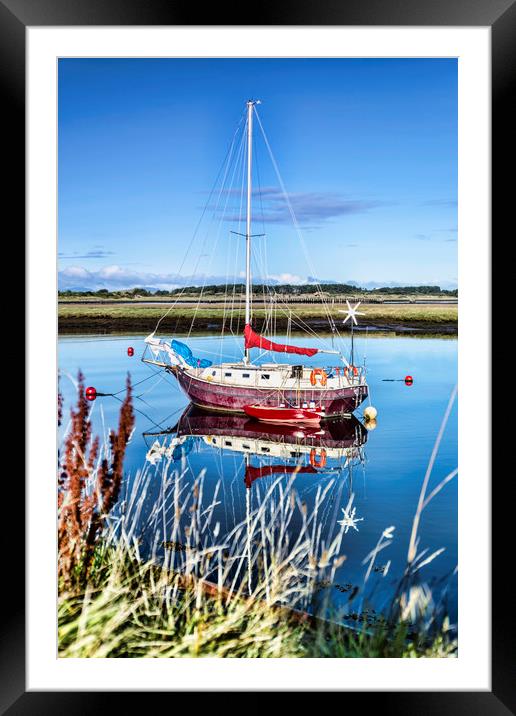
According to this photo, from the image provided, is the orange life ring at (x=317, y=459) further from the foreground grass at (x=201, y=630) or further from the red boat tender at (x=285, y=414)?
the foreground grass at (x=201, y=630)

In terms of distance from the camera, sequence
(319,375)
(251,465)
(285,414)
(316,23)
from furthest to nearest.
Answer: (319,375), (285,414), (251,465), (316,23)

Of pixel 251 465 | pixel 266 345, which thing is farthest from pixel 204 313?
pixel 251 465

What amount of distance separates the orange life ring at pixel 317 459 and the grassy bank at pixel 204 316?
1.28 metres

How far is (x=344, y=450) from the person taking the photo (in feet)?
22.2

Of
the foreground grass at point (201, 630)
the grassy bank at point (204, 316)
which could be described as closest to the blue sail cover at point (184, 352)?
the grassy bank at point (204, 316)

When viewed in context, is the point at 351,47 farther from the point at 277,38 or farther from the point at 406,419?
the point at 406,419

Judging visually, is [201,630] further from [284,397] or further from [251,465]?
[284,397]

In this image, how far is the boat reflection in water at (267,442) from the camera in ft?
20.7

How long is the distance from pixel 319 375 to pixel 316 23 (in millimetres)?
6126

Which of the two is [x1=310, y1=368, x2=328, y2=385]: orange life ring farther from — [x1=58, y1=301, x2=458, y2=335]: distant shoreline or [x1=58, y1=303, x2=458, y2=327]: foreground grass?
[x1=58, y1=303, x2=458, y2=327]: foreground grass
